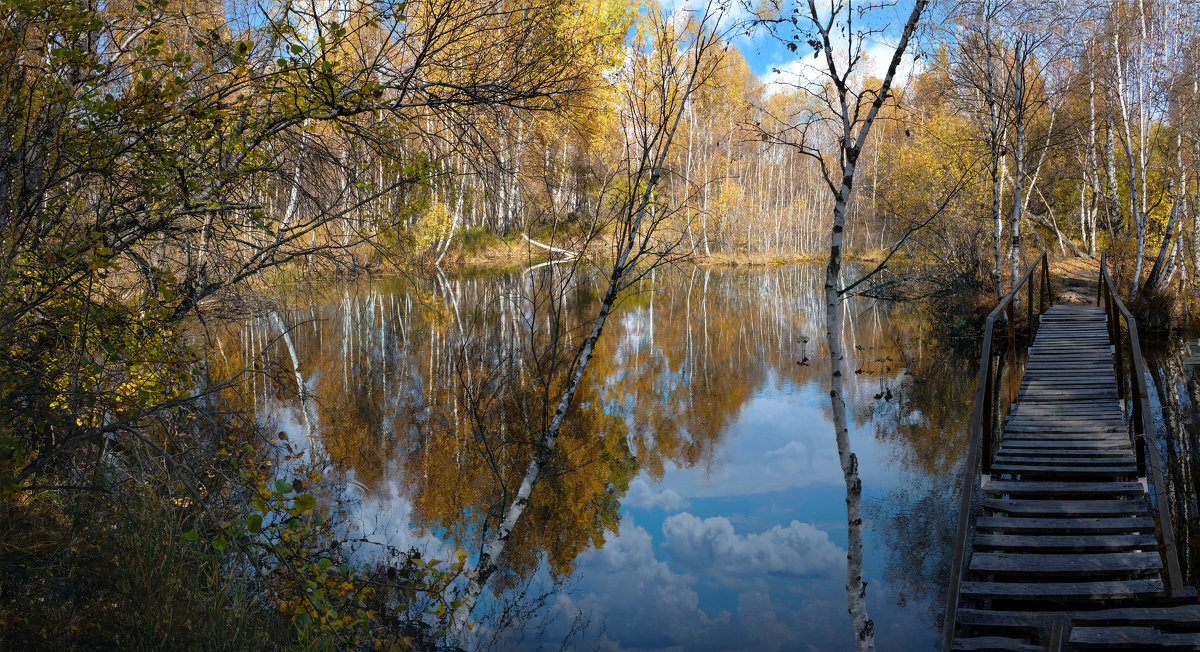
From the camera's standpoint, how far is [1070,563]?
185 inches

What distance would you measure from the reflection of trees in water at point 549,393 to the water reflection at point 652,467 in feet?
0.14

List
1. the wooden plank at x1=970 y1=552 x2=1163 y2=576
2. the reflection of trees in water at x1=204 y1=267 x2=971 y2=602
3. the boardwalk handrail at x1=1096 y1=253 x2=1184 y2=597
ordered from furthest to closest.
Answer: the reflection of trees in water at x1=204 y1=267 x2=971 y2=602, the wooden plank at x1=970 y1=552 x2=1163 y2=576, the boardwalk handrail at x1=1096 y1=253 x2=1184 y2=597

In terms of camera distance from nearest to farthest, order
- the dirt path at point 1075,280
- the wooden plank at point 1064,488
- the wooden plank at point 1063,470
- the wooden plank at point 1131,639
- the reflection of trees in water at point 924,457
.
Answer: the wooden plank at point 1131,639, the wooden plank at point 1064,488, the wooden plank at point 1063,470, the reflection of trees in water at point 924,457, the dirt path at point 1075,280

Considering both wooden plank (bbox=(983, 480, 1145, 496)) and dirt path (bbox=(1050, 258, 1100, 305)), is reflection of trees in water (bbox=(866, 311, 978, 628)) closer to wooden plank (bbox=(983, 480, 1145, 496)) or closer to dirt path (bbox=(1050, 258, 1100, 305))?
wooden plank (bbox=(983, 480, 1145, 496))

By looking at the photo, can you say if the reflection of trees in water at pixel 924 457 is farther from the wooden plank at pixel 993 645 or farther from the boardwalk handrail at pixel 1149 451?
the wooden plank at pixel 993 645

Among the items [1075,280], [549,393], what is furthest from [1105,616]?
[1075,280]

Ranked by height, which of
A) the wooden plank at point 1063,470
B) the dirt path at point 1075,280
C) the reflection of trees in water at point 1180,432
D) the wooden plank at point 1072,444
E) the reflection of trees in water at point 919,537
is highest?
the dirt path at point 1075,280

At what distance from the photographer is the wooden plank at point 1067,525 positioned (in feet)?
16.7

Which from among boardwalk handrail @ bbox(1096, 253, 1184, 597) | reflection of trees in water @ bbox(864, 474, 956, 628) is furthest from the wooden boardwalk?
reflection of trees in water @ bbox(864, 474, 956, 628)

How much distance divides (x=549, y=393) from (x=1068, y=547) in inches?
293

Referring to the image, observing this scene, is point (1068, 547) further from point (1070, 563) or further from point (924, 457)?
point (924, 457)

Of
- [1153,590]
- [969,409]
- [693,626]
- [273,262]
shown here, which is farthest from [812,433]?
[273,262]

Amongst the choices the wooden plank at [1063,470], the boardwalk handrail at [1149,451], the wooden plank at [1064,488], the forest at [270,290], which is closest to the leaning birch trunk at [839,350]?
the forest at [270,290]

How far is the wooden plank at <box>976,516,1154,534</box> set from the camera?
5.10 metres
